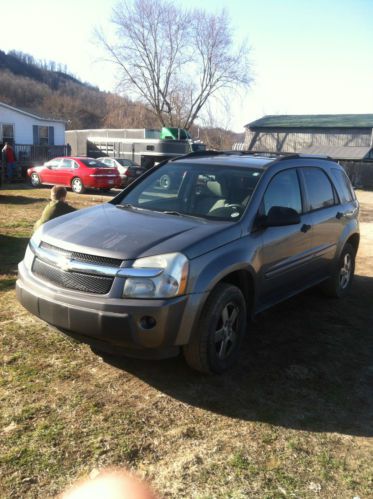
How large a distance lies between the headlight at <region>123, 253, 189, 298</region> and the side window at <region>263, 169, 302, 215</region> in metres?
1.35

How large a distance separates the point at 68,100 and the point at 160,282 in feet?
331

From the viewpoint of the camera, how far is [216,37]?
39.5 metres

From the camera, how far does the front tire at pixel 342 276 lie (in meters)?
5.88

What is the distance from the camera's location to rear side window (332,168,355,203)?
588 cm

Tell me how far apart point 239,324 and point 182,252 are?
0.96m

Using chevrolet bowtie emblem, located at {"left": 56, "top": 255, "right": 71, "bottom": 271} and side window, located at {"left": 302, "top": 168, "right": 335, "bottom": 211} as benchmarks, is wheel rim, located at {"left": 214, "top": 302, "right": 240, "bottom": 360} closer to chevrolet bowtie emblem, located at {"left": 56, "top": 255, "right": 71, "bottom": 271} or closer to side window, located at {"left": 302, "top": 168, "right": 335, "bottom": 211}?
chevrolet bowtie emblem, located at {"left": 56, "top": 255, "right": 71, "bottom": 271}

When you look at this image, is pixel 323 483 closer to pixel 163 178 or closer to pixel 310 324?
pixel 310 324

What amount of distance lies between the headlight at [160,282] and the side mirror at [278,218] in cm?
114

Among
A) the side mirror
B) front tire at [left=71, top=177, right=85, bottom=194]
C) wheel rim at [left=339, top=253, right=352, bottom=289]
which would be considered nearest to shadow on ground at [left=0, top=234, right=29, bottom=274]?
the side mirror

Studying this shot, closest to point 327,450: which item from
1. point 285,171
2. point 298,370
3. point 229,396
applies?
point 229,396

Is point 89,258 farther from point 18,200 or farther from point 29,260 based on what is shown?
point 18,200

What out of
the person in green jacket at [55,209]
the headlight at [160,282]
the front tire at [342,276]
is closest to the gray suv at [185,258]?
the headlight at [160,282]

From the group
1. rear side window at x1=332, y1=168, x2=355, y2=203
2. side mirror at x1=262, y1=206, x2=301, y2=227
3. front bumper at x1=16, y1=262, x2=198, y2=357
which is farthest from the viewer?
rear side window at x1=332, y1=168, x2=355, y2=203

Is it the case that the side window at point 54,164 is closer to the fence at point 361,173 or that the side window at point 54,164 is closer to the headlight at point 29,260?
the headlight at point 29,260
